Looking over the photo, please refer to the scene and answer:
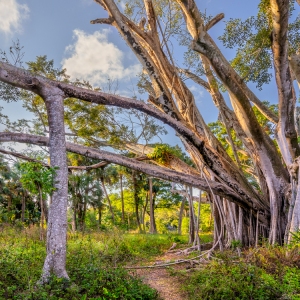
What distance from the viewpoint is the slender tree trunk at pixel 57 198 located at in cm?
293

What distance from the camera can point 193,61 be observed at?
7.73 m

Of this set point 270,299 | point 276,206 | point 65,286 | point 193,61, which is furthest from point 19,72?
point 276,206

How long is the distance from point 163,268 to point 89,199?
1422 cm

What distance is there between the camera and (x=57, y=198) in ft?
10.2

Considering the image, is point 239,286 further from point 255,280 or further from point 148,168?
point 148,168

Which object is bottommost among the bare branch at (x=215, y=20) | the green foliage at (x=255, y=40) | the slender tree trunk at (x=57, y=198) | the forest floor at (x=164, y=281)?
the forest floor at (x=164, y=281)

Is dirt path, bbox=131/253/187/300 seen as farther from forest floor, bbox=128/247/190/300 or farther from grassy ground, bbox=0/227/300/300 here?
grassy ground, bbox=0/227/300/300

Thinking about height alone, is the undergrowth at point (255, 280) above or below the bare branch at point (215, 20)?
below

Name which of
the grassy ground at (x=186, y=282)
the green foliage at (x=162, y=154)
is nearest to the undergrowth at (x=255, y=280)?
the grassy ground at (x=186, y=282)

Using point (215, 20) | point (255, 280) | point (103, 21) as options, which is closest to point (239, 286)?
point (255, 280)

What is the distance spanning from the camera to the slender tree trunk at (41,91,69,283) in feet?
9.61

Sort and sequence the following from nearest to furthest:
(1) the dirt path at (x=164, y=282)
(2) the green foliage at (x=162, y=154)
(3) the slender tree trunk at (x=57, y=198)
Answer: (3) the slender tree trunk at (x=57, y=198)
(1) the dirt path at (x=164, y=282)
(2) the green foliage at (x=162, y=154)

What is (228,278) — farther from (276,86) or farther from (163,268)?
(276,86)

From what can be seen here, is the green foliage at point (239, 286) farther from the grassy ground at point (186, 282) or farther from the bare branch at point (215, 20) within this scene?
the bare branch at point (215, 20)
